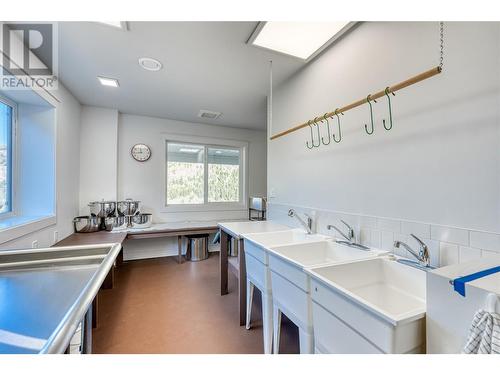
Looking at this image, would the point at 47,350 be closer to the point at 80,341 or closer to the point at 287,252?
the point at 80,341

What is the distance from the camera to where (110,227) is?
325 centimetres

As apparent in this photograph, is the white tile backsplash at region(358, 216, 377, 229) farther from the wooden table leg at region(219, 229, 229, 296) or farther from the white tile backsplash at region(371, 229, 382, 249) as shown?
the wooden table leg at region(219, 229, 229, 296)

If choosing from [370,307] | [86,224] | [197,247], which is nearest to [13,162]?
[86,224]

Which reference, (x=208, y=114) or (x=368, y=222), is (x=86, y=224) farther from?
(x=368, y=222)

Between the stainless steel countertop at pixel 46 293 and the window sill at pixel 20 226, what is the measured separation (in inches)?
24.5

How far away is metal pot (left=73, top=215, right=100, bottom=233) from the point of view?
3076mm

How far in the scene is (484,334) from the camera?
594 mm

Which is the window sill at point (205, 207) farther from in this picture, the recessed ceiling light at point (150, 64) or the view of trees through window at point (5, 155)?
the recessed ceiling light at point (150, 64)

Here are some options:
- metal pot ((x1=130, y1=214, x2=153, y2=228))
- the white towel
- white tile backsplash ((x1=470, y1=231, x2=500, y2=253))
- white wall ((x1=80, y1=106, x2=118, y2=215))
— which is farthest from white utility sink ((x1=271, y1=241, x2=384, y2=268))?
white wall ((x1=80, y1=106, x2=118, y2=215))

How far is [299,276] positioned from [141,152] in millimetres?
3549

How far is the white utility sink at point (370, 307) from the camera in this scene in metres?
0.75

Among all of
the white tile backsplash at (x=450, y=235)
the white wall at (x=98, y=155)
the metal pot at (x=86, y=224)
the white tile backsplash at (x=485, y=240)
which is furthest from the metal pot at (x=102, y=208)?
the white tile backsplash at (x=485, y=240)
